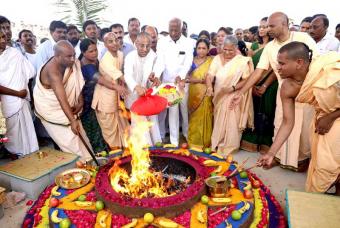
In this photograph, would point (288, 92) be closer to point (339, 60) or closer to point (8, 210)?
point (339, 60)

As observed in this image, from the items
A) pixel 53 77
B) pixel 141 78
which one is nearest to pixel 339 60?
pixel 141 78

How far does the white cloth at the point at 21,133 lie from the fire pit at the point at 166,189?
2.33 metres

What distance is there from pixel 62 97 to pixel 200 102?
101 inches

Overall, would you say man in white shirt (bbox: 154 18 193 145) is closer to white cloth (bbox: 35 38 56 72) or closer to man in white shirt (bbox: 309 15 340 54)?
white cloth (bbox: 35 38 56 72)

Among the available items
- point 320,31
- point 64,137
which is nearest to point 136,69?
point 64,137

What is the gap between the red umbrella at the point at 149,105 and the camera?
13.8ft

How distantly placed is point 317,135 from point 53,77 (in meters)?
3.82

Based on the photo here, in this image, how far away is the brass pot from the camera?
3311mm

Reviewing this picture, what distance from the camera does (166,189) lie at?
3559mm

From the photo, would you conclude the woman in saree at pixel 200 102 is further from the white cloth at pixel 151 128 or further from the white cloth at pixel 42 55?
the white cloth at pixel 42 55

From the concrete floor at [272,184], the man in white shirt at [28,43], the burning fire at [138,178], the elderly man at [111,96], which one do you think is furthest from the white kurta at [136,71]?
the man in white shirt at [28,43]

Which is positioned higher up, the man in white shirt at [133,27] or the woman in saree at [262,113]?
the man in white shirt at [133,27]

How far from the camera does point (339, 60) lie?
10.7ft

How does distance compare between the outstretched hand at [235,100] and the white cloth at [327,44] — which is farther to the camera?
the white cloth at [327,44]
